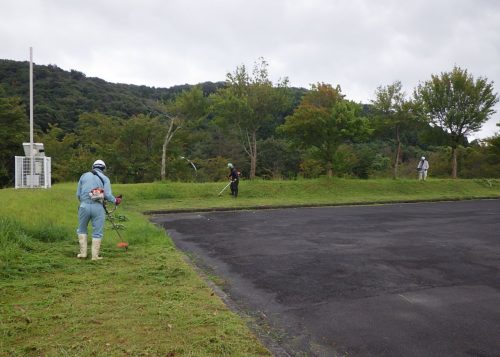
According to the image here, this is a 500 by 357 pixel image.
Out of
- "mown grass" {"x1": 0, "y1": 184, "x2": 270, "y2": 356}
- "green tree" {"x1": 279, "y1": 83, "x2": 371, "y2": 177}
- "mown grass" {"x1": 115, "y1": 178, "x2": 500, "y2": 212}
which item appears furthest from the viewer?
"green tree" {"x1": 279, "y1": 83, "x2": 371, "y2": 177}

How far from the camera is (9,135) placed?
1045 inches

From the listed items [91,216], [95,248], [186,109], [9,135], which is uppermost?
[186,109]

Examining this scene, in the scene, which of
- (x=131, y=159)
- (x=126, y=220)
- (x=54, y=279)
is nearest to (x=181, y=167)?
(x=131, y=159)

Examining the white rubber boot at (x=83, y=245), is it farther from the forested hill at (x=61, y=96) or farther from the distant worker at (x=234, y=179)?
the forested hill at (x=61, y=96)

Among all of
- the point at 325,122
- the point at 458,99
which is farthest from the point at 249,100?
the point at 458,99

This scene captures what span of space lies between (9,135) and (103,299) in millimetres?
26827

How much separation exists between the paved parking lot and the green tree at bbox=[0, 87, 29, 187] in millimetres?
21125

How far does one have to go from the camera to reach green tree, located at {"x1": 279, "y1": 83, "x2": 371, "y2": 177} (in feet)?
66.4

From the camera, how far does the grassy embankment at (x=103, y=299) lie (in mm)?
3250

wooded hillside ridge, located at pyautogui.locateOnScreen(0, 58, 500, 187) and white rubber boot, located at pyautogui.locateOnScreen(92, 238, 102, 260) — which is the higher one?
wooded hillside ridge, located at pyautogui.locateOnScreen(0, 58, 500, 187)

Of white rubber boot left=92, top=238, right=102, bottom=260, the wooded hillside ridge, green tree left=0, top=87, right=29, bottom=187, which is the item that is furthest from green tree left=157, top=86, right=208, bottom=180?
white rubber boot left=92, top=238, right=102, bottom=260

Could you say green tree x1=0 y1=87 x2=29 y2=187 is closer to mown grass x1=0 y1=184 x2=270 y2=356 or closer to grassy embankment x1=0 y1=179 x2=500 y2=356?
grassy embankment x1=0 y1=179 x2=500 y2=356

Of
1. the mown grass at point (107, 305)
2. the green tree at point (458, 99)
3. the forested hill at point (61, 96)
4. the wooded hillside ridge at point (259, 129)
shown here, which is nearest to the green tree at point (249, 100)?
the wooded hillside ridge at point (259, 129)

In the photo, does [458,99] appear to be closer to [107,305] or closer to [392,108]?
[392,108]
